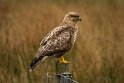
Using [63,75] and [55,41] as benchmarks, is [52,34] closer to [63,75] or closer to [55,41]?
[55,41]

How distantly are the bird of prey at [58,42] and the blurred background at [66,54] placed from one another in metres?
0.94

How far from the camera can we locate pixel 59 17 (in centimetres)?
1096

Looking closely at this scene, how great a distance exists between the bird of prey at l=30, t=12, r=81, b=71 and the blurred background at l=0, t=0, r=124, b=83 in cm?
94

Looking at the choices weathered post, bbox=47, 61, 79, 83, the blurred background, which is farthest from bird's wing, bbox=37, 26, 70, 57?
the blurred background

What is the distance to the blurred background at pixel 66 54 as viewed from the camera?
761 centimetres

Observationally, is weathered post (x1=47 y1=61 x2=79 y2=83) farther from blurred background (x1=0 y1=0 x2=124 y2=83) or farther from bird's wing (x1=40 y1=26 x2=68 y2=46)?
blurred background (x1=0 y1=0 x2=124 y2=83)

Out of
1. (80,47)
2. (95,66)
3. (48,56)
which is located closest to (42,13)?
(80,47)

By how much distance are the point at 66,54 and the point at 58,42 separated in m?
2.23

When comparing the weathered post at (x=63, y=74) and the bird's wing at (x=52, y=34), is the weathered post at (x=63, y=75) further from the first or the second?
the bird's wing at (x=52, y=34)

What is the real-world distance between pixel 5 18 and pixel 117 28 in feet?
5.97

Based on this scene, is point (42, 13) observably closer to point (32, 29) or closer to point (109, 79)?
point (32, 29)

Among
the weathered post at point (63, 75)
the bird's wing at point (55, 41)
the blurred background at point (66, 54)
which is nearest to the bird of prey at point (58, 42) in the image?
the bird's wing at point (55, 41)

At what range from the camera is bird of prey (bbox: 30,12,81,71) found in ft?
19.6

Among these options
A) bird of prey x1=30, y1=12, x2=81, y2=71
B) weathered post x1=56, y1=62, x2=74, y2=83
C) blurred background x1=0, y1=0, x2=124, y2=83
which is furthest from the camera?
blurred background x1=0, y1=0, x2=124, y2=83
